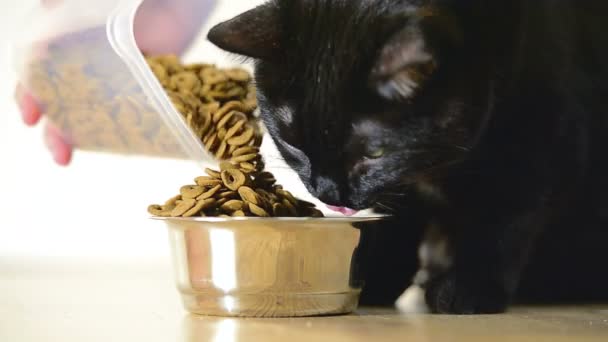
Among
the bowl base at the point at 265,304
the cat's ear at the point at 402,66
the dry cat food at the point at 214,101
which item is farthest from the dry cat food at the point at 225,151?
the cat's ear at the point at 402,66

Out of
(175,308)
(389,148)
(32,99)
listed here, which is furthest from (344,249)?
(32,99)

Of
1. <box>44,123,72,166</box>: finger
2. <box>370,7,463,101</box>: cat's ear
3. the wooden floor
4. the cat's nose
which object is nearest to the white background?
<box>44,123,72,166</box>: finger

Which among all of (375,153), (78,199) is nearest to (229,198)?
(375,153)

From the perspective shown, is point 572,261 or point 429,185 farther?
point 572,261

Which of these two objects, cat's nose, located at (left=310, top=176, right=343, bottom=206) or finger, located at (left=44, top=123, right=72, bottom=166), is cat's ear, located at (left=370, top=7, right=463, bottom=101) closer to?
cat's nose, located at (left=310, top=176, right=343, bottom=206)

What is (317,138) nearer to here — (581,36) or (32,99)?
(581,36)

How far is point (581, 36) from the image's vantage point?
1278 mm

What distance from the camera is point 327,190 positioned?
1.06m

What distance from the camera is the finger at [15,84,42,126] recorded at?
1.50 meters

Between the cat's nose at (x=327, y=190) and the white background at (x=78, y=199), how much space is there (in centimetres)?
85

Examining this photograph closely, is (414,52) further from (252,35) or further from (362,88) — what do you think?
(252,35)

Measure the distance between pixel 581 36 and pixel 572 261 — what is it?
355 millimetres

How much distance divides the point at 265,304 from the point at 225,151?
266mm

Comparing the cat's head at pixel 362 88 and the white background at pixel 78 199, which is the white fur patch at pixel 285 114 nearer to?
the cat's head at pixel 362 88
